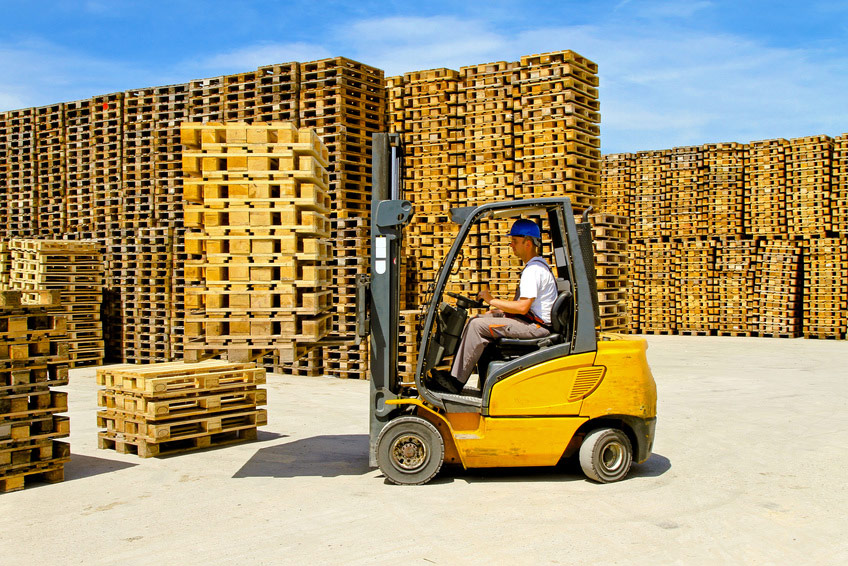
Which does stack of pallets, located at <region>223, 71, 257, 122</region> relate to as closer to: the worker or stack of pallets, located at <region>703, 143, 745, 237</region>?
the worker

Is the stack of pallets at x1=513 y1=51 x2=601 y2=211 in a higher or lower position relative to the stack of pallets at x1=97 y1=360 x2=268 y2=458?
higher

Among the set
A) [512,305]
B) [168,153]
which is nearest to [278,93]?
[168,153]

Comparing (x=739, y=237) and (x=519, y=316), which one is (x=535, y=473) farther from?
(x=739, y=237)

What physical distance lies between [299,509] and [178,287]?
10406mm

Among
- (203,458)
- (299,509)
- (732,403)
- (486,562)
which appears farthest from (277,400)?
(486,562)

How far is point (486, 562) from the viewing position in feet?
14.5

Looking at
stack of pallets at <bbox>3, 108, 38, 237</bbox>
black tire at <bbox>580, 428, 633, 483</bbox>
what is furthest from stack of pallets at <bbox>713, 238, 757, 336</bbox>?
stack of pallets at <bbox>3, 108, 38, 237</bbox>

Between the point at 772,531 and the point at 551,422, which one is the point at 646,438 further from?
the point at 772,531

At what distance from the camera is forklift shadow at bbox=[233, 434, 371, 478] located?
6710mm

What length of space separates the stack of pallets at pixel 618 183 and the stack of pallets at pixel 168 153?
1219 cm

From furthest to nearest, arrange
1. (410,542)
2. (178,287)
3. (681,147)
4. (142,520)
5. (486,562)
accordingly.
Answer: (681,147)
(178,287)
(142,520)
(410,542)
(486,562)

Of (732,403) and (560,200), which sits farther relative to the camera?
(732,403)

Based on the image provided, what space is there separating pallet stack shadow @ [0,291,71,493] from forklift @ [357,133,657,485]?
2.64 m

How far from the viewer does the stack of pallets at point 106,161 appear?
645 inches
